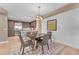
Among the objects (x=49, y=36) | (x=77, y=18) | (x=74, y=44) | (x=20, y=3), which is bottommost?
(x=74, y=44)

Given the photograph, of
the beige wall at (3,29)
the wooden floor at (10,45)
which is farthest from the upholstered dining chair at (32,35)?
the beige wall at (3,29)

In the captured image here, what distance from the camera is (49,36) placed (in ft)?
7.71

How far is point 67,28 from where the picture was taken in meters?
2.33

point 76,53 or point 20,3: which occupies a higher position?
point 20,3

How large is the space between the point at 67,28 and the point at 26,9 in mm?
975

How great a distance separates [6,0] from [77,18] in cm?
156

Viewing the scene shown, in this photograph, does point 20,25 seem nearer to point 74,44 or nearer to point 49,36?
point 49,36

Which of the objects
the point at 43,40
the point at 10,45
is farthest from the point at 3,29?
the point at 43,40

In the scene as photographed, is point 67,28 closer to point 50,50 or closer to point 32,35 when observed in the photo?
point 50,50

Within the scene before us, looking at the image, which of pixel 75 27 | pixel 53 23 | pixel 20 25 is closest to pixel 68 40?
pixel 75 27

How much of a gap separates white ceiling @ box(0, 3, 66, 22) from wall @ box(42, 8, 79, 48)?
22cm

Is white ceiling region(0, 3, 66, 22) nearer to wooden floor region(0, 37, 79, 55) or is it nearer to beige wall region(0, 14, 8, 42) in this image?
beige wall region(0, 14, 8, 42)

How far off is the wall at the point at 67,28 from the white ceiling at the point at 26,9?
22 centimetres

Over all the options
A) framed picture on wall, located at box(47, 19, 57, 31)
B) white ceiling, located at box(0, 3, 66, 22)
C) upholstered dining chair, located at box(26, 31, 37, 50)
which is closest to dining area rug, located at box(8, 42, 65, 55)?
upholstered dining chair, located at box(26, 31, 37, 50)
